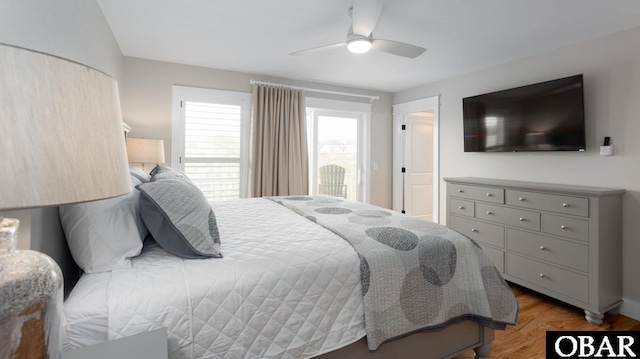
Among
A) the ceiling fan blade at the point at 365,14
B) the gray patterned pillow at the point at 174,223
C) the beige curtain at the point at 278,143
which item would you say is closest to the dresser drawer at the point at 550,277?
the ceiling fan blade at the point at 365,14

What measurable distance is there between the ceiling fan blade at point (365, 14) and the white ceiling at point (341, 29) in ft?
0.53

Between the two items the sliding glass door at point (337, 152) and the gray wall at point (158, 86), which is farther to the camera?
the sliding glass door at point (337, 152)

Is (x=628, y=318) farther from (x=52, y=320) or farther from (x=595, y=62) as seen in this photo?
(x=52, y=320)

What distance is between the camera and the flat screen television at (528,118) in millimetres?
2809

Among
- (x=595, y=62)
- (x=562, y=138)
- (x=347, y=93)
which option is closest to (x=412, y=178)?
(x=347, y=93)

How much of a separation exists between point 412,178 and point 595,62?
109 inches

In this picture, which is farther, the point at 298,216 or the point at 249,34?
the point at 249,34

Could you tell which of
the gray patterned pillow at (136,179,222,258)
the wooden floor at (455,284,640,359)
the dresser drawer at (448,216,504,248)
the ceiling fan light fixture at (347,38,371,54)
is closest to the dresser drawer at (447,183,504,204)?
the dresser drawer at (448,216,504,248)

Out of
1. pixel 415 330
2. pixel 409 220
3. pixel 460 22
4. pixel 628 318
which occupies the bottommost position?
pixel 628 318

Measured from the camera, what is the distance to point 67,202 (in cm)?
47

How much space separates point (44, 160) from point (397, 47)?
2459mm

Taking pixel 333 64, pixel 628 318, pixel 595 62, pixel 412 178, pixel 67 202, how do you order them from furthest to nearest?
pixel 412 178 < pixel 333 64 < pixel 595 62 < pixel 628 318 < pixel 67 202

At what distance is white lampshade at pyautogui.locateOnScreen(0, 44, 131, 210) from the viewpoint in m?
0.42

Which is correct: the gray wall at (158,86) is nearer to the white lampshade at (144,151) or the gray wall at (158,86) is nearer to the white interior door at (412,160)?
the white lampshade at (144,151)
